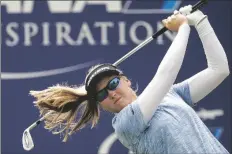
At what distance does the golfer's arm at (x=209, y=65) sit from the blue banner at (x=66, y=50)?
12.1 ft

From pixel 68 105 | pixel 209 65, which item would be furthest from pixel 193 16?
pixel 68 105

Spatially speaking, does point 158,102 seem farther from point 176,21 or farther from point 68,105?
→ point 68,105

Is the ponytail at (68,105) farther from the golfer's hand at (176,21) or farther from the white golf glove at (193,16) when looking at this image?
the white golf glove at (193,16)

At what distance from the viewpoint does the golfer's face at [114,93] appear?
235 inches

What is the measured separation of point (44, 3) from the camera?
9836mm

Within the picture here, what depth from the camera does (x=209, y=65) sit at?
610 cm

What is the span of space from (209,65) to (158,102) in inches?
23.5

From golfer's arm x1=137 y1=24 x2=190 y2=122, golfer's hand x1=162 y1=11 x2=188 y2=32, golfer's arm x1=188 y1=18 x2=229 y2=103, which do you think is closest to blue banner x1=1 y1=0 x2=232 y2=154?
golfer's arm x1=188 y1=18 x2=229 y2=103

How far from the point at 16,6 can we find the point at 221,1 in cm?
223

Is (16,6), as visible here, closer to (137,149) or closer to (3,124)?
(3,124)

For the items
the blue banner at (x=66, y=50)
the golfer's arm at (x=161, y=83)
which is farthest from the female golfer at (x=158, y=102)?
the blue banner at (x=66, y=50)

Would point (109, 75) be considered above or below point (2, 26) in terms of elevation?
below

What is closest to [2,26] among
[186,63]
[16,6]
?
[16,6]

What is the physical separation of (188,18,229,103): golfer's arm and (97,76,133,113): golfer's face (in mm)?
464
